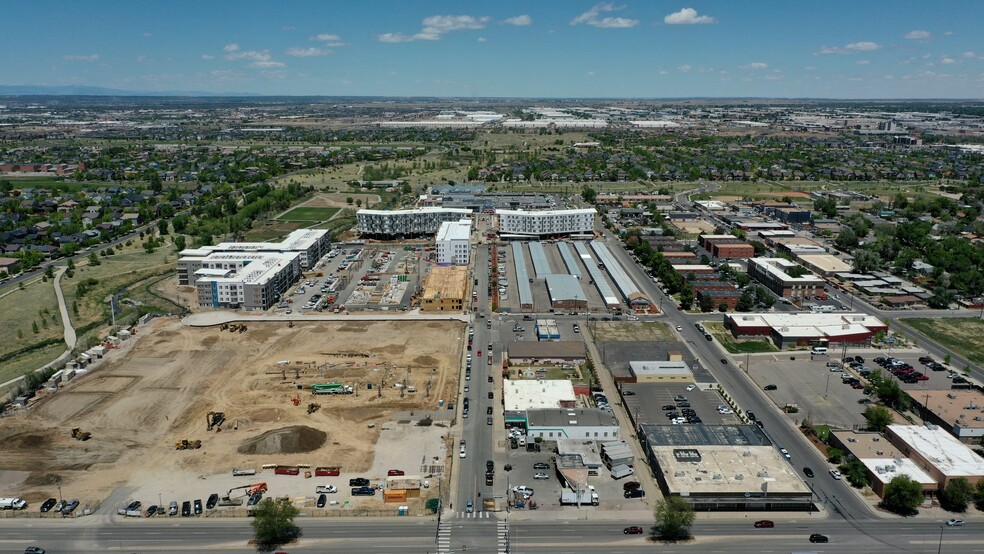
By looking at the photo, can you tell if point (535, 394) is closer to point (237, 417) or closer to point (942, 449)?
point (237, 417)

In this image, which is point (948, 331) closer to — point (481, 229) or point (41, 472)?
point (481, 229)

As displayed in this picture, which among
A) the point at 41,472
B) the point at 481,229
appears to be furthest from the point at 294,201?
the point at 41,472

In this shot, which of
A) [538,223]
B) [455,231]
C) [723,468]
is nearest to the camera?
[723,468]

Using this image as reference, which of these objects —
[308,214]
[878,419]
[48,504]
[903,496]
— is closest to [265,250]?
[308,214]

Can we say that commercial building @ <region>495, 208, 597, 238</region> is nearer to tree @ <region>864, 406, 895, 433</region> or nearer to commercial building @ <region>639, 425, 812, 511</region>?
commercial building @ <region>639, 425, 812, 511</region>

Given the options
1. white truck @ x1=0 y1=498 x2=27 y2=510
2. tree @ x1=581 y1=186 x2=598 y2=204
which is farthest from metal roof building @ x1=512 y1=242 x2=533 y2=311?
white truck @ x1=0 y1=498 x2=27 y2=510

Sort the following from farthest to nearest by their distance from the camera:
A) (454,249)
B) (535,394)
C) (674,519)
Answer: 1. (454,249)
2. (535,394)
3. (674,519)

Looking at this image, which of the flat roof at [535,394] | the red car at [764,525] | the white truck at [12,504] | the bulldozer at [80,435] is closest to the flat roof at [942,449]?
the red car at [764,525]
